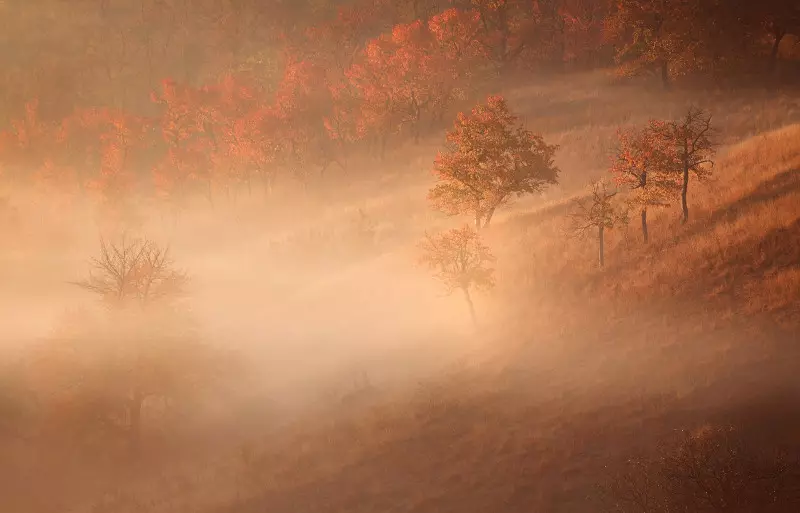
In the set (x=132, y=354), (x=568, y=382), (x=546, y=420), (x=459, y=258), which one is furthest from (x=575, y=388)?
(x=132, y=354)

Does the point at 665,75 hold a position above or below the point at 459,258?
above

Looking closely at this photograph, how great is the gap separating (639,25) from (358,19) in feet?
135

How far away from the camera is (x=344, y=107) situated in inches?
2381

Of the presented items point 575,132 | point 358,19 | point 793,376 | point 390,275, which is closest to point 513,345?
point 793,376

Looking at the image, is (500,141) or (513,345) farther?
(500,141)

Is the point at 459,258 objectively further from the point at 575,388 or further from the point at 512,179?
the point at 575,388

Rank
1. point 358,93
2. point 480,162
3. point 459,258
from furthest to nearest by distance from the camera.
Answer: point 358,93
point 480,162
point 459,258

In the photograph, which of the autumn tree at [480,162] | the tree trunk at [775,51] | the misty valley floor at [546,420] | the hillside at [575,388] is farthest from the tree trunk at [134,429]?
the tree trunk at [775,51]

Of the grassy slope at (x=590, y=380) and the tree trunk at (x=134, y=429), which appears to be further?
the tree trunk at (x=134, y=429)

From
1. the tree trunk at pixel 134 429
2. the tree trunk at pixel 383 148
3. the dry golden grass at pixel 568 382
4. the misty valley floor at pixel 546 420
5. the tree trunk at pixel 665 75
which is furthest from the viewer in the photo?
the tree trunk at pixel 383 148

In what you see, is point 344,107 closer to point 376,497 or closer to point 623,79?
point 623,79

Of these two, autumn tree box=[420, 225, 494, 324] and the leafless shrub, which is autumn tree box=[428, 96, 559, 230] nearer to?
autumn tree box=[420, 225, 494, 324]

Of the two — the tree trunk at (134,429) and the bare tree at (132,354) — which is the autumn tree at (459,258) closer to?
the bare tree at (132,354)

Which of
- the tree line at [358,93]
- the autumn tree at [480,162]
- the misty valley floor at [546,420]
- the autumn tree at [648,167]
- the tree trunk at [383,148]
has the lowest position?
the misty valley floor at [546,420]
